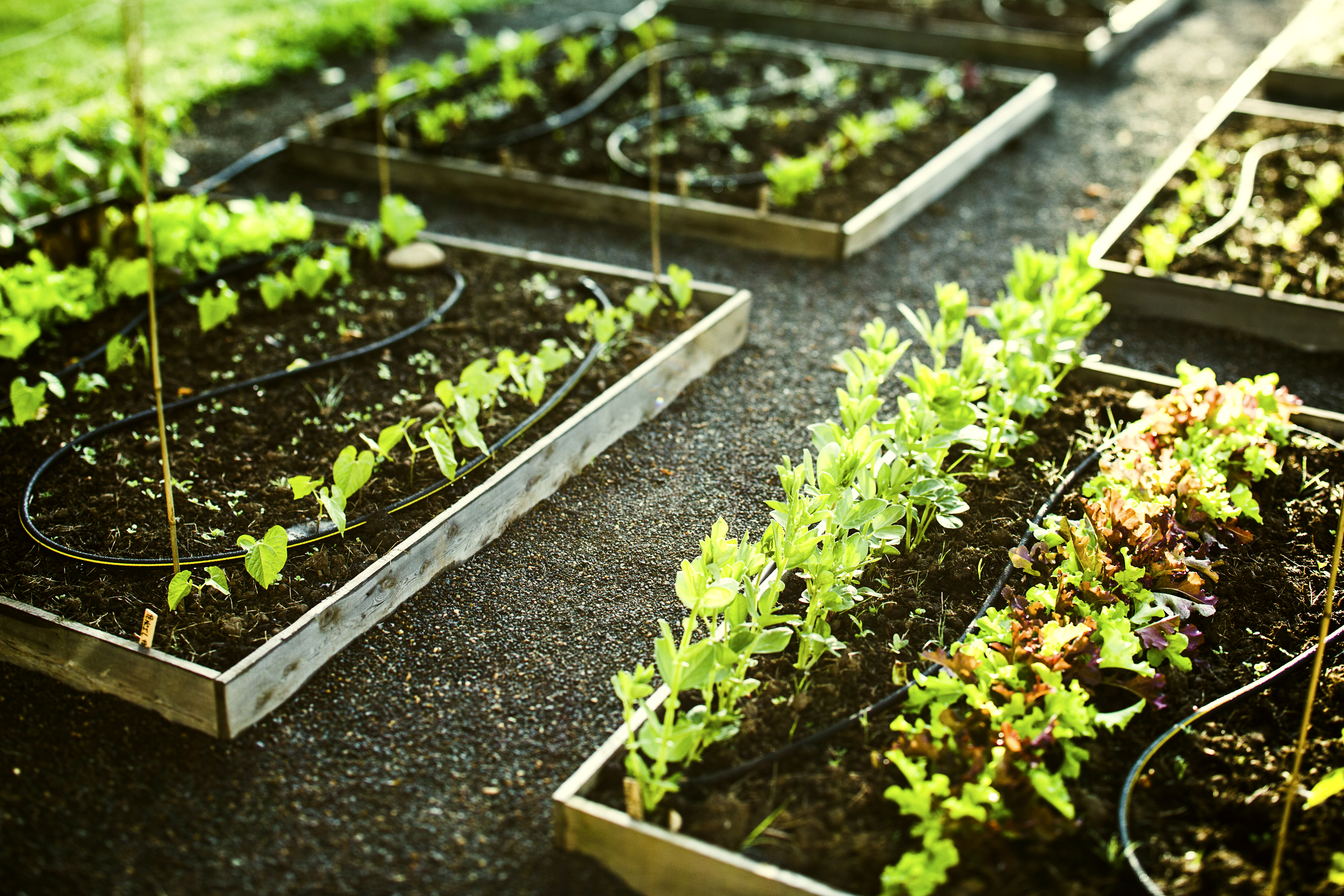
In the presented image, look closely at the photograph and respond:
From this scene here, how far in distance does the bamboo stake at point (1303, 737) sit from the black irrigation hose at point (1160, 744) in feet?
0.13

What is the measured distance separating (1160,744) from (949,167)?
3597 mm

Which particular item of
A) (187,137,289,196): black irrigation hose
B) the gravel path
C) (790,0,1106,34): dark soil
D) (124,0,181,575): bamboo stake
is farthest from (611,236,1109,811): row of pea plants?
(790,0,1106,34): dark soil

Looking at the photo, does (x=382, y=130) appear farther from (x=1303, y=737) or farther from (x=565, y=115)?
(x=1303, y=737)

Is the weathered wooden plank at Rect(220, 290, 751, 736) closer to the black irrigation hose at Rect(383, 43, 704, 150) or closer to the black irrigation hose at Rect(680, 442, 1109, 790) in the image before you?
the black irrigation hose at Rect(680, 442, 1109, 790)

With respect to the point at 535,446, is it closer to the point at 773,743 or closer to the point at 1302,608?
the point at 773,743

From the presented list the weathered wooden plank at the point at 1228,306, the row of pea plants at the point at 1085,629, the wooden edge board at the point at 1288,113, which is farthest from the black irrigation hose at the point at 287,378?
the wooden edge board at the point at 1288,113

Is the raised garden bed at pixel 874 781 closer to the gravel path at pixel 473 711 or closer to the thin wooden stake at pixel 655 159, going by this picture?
the gravel path at pixel 473 711

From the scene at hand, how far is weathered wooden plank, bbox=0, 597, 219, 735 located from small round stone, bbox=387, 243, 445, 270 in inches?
79.7

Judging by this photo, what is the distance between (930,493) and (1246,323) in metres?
2.13

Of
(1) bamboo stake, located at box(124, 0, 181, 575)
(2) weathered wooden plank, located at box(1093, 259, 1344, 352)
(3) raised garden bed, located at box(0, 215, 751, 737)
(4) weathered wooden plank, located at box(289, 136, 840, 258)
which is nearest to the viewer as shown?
(1) bamboo stake, located at box(124, 0, 181, 575)

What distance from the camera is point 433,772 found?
7.45 feet

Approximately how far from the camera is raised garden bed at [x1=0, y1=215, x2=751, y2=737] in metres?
2.44

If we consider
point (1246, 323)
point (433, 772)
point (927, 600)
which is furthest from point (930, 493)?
point (1246, 323)

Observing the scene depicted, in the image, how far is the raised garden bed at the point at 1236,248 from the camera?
3986 millimetres
